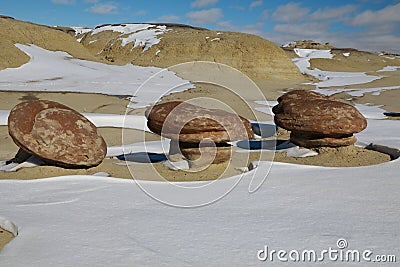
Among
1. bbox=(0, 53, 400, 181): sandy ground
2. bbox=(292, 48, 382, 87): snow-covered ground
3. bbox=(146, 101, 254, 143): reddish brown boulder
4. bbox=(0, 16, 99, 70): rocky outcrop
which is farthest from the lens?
bbox=(292, 48, 382, 87): snow-covered ground

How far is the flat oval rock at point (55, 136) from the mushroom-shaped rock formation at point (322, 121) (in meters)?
4.37

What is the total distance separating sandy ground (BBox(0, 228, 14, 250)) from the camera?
3.74m

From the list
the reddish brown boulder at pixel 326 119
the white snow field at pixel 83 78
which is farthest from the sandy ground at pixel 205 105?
the white snow field at pixel 83 78

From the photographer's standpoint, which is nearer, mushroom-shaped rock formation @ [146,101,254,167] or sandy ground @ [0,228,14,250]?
sandy ground @ [0,228,14,250]

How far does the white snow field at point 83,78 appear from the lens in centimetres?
1989

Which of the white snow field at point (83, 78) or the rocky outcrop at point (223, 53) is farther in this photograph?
the rocky outcrop at point (223, 53)

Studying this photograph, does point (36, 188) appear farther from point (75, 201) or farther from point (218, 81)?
point (218, 81)

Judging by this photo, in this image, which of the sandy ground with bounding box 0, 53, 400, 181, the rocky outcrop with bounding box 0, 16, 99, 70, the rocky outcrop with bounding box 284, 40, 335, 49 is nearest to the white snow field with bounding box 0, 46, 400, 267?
the sandy ground with bounding box 0, 53, 400, 181

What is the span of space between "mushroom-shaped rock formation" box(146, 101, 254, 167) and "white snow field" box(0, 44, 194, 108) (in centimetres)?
933

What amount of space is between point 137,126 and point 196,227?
902cm

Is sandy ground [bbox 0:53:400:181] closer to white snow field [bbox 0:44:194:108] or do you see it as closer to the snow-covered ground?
white snow field [bbox 0:44:194:108]

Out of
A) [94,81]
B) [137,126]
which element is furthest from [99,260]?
[94,81]

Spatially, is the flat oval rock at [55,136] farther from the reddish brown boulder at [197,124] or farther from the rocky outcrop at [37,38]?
the rocky outcrop at [37,38]

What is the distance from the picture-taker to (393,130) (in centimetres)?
1116
